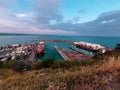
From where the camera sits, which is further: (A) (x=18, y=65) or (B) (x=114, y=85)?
(A) (x=18, y=65)

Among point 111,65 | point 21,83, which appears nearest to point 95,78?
point 111,65

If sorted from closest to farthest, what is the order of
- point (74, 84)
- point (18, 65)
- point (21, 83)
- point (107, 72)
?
point (74, 84) < point (21, 83) < point (107, 72) < point (18, 65)

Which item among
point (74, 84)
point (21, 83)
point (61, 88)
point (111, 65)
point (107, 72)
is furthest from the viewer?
point (111, 65)

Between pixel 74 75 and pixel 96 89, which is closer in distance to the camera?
pixel 96 89

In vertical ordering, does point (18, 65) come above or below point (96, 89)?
below

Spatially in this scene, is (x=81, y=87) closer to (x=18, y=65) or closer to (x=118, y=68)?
(x=118, y=68)

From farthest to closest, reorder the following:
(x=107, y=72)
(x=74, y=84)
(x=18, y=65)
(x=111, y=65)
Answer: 1. (x=18, y=65)
2. (x=111, y=65)
3. (x=107, y=72)
4. (x=74, y=84)

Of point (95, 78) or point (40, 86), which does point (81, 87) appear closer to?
point (95, 78)

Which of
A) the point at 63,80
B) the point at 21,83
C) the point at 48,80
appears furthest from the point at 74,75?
the point at 21,83

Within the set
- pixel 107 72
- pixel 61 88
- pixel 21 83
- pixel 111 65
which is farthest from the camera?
pixel 111 65
